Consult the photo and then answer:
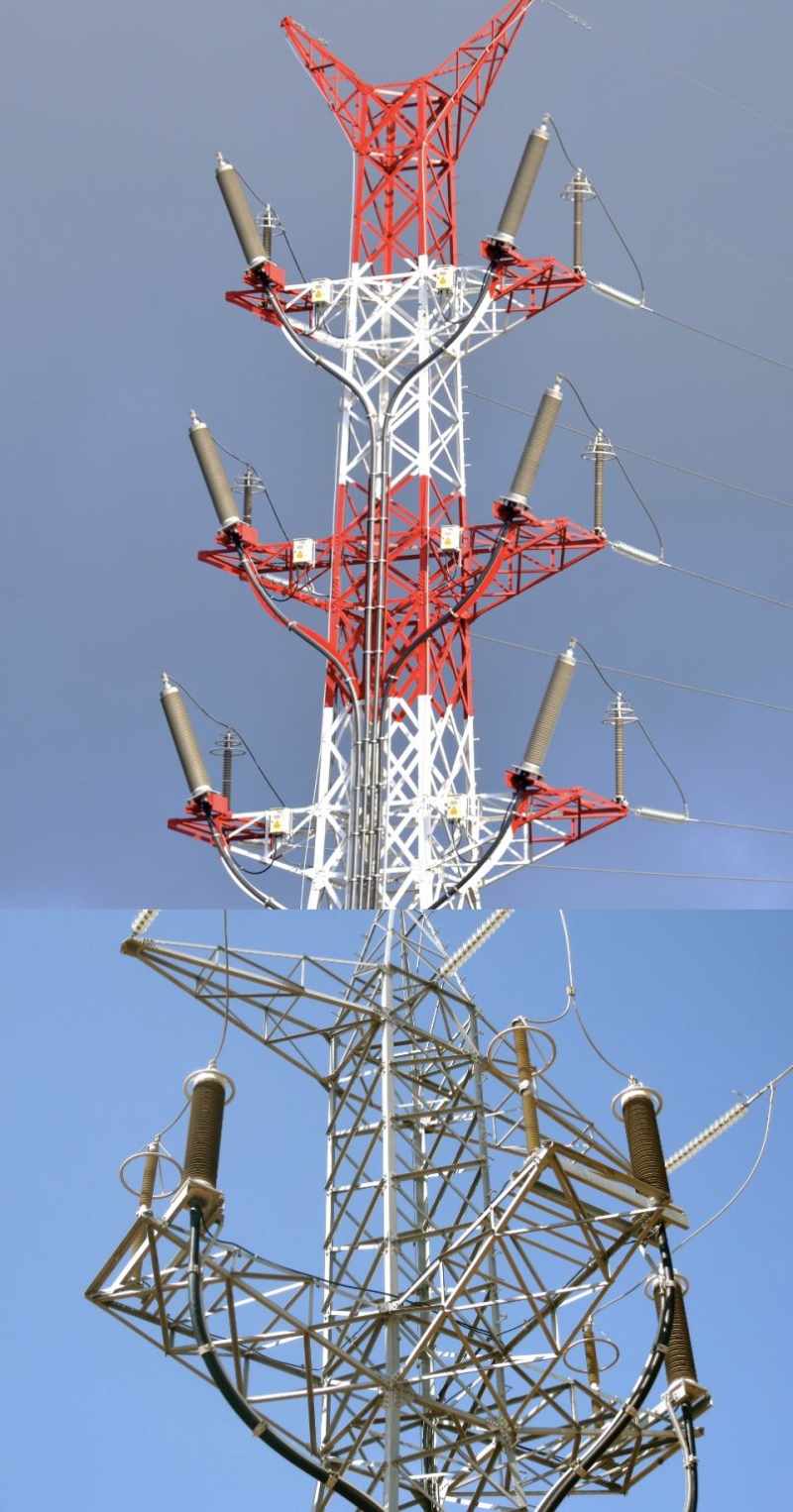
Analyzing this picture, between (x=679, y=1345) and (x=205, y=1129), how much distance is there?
375cm

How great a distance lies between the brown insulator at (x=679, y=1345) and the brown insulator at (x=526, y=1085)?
1400 millimetres

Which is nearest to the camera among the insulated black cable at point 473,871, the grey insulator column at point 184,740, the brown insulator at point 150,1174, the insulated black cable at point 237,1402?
the insulated black cable at point 237,1402

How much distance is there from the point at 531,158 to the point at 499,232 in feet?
3.66

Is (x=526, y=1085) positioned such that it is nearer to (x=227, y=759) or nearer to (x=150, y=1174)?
(x=150, y=1174)

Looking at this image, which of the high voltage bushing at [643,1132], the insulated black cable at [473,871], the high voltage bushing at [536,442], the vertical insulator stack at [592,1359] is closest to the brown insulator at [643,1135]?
the high voltage bushing at [643,1132]

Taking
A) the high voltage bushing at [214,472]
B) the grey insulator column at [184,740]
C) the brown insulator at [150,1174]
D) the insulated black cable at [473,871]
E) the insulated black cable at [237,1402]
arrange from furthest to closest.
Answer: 1. the high voltage bushing at [214,472]
2. the grey insulator column at [184,740]
3. the insulated black cable at [473,871]
4. the brown insulator at [150,1174]
5. the insulated black cable at [237,1402]

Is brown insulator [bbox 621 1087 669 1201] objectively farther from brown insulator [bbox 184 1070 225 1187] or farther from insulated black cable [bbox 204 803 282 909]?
insulated black cable [bbox 204 803 282 909]

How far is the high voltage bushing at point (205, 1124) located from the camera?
17.5 metres

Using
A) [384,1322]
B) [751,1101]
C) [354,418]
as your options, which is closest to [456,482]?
[354,418]

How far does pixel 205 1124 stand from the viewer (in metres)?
17.7

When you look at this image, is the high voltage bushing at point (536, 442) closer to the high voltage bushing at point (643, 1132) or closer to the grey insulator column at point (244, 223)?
the grey insulator column at point (244, 223)

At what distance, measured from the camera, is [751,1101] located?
75.9ft

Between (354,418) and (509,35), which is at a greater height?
(509,35)

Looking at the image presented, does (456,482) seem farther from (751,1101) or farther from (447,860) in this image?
(751,1101)
